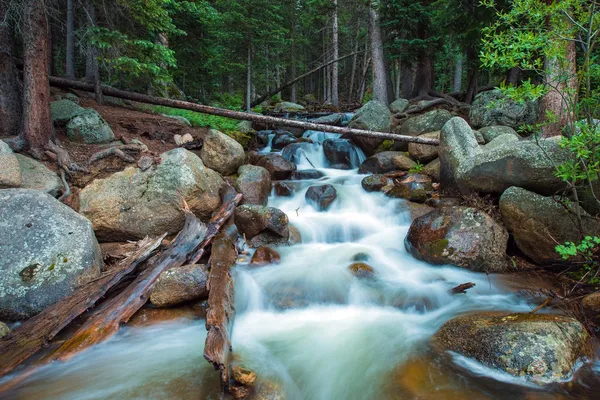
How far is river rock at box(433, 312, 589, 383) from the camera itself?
10.9 feet

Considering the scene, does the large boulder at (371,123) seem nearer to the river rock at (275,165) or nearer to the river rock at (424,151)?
the river rock at (424,151)

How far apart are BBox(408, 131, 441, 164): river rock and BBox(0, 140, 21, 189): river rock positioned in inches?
357

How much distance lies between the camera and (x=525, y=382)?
3.28 meters

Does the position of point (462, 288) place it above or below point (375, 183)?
below

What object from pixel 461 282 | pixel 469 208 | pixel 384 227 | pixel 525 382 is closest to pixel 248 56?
pixel 384 227

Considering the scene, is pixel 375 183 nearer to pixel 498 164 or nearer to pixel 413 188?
pixel 413 188

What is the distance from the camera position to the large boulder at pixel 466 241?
5.63 m

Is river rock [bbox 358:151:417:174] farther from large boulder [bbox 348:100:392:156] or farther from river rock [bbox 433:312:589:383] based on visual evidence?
river rock [bbox 433:312:589:383]

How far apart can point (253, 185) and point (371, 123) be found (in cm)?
544

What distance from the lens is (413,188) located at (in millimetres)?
→ 8250

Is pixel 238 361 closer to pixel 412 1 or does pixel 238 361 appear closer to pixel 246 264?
pixel 246 264

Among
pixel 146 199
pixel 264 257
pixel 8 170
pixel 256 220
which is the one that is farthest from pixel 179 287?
pixel 8 170

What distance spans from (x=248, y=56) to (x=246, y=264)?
35.0 ft

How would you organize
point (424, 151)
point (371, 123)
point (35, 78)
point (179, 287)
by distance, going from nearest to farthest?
point (179, 287)
point (35, 78)
point (424, 151)
point (371, 123)
